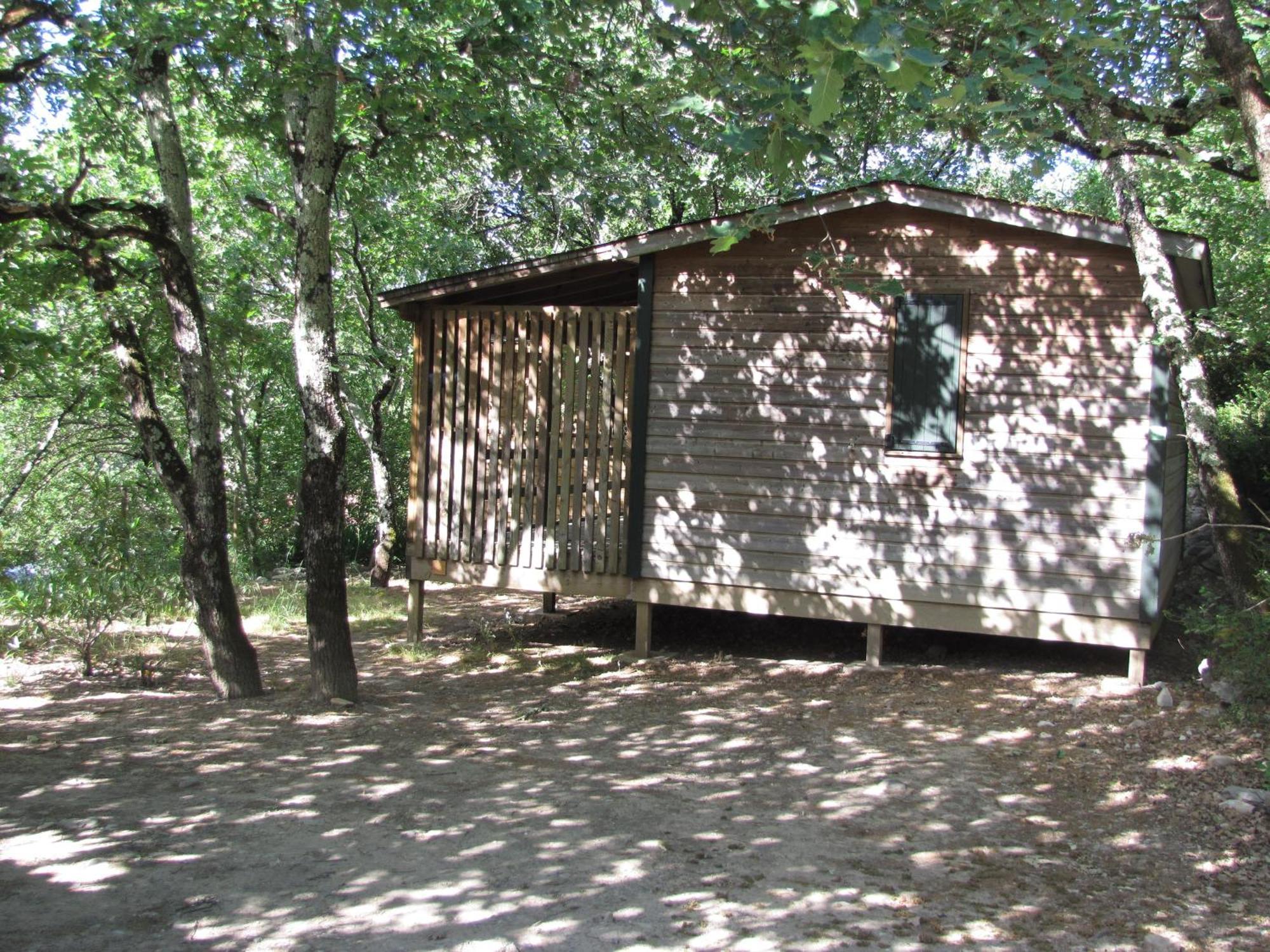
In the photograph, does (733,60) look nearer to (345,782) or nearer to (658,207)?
(345,782)

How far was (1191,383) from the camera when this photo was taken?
24.0 ft

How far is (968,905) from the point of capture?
4.22m

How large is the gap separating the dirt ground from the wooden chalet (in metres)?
0.87

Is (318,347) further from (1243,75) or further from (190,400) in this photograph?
(1243,75)

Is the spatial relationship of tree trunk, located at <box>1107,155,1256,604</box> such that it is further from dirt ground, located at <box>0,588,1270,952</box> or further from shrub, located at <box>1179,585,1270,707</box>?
dirt ground, located at <box>0,588,1270,952</box>

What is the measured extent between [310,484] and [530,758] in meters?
2.61

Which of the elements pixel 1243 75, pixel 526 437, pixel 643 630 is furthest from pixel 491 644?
pixel 1243 75

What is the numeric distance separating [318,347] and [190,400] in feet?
3.50

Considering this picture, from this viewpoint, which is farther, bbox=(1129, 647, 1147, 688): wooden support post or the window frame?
the window frame

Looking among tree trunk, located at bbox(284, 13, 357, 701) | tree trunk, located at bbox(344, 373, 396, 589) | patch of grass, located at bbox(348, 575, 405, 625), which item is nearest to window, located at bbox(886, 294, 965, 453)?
tree trunk, located at bbox(284, 13, 357, 701)

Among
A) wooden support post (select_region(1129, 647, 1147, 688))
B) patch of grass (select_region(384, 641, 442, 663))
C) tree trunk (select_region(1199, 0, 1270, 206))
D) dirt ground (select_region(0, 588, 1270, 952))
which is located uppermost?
tree trunk (select_region(1199, 0, 1270, 206))

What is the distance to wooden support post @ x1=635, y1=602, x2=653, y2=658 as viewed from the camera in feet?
31.3

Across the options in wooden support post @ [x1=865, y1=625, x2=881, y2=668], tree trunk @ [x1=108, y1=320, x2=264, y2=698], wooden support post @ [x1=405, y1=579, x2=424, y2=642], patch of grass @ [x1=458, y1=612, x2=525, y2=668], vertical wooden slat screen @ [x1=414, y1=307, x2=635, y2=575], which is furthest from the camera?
wooden support post @ [x1=405, y1=579, x2=424, y2=642]

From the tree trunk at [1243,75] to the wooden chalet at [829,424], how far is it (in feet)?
8.16
